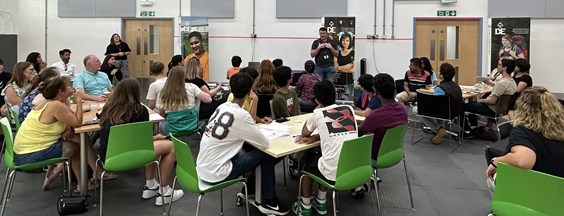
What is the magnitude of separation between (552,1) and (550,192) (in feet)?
29.1

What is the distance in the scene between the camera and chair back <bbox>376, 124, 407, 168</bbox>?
3455mm

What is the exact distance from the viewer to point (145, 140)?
3547 millimetres

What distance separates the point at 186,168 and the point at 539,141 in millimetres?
2184

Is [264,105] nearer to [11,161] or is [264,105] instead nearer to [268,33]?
[11,161]

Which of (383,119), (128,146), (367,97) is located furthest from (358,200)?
(128,146)

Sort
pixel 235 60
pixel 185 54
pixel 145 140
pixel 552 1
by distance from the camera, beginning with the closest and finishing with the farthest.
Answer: pixel 145 140 → pixel 235 60 → pixel 552 1 → pixel 185 54

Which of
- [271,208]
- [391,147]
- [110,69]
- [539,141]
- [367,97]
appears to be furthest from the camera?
[110,69]

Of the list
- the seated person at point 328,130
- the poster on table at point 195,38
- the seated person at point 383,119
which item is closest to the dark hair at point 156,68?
the seated person at point 328,130

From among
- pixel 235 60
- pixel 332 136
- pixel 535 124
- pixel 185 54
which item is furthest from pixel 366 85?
pixel 185 54

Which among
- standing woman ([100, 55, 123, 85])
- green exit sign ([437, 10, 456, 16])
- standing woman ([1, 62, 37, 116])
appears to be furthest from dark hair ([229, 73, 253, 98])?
green exit sign ([437, 10, 456, 16])

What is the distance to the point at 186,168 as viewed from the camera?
119 inches

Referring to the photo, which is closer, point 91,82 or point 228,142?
point 228,142

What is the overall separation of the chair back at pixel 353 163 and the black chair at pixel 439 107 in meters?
3.02

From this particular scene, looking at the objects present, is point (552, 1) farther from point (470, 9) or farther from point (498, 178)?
point (498, 178)
